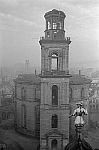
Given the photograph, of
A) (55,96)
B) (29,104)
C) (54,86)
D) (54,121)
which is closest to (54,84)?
(54,86)

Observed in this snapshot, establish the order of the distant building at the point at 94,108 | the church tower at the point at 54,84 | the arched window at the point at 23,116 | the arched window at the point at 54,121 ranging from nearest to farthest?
the church tower at the point at 54,84, the arched window at the point at 54,121, the arched window at the point at 23,116, the distant building at the point at 94,108

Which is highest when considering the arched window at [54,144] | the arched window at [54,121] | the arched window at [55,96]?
the arched window at [55,96]

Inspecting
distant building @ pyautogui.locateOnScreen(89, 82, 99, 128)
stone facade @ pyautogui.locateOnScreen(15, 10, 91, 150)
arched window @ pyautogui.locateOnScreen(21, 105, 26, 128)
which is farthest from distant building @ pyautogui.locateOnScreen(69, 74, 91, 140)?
distant building @ pyautogui.locateOnScreen(89, 82, 99, 128)

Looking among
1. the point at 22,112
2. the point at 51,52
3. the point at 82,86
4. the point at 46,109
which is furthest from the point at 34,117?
the point at 51,52

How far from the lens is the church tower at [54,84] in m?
12.3

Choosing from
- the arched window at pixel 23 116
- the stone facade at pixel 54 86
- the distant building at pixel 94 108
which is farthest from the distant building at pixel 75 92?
the distant building at pixel 94 108

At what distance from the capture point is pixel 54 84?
12.4 meters

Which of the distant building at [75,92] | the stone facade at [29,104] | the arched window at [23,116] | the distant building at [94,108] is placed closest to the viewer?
the distant building at [75,92]

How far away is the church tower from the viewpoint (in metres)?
12.3

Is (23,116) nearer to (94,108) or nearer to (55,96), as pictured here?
(55,96)

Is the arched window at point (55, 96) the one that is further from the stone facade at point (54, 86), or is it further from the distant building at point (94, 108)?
the distant building at point (94, 108)

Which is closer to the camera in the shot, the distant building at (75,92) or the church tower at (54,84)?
the church tower at (54,84)

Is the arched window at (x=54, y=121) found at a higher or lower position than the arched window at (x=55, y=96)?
lower

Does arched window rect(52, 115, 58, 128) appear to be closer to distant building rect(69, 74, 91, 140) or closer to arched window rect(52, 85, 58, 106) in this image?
arched window rect(52, 85, 58, 106)
